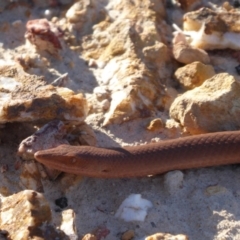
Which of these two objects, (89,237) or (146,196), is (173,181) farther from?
(89,237)

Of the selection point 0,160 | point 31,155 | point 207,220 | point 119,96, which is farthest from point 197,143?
point 0,160

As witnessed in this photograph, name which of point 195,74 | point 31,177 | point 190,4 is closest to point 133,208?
point 31,177

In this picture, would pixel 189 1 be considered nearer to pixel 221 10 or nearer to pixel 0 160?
pixel 221 10

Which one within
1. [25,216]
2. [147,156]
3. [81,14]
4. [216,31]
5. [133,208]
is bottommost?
[133,208]

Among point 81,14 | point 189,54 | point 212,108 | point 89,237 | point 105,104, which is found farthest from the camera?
point 81,14

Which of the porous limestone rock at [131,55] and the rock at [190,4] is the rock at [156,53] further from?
the rock at [190,4]

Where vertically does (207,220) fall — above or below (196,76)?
below
